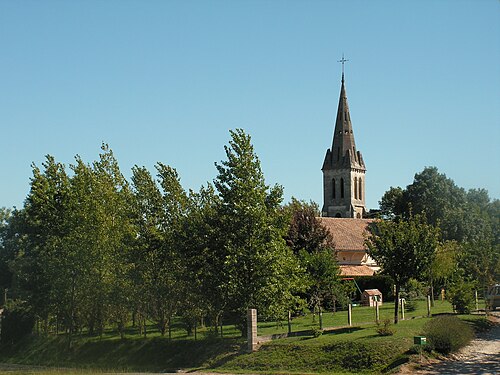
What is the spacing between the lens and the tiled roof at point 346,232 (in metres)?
69.4

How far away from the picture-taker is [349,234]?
7262 cm

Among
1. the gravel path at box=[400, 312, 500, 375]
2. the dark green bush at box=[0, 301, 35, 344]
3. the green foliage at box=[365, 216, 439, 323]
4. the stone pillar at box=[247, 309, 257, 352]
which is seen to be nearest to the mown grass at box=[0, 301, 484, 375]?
the stone pillar at box=[247, 309, 257, 352]

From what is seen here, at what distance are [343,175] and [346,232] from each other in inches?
2093

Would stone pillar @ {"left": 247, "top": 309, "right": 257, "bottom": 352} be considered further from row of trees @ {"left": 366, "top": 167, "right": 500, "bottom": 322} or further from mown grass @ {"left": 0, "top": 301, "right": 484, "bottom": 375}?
row of trees @ {"left": 366, "top": 167, "right": 500, "bottom": 322}

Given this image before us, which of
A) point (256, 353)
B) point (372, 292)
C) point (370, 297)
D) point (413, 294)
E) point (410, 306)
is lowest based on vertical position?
point (256, 353)

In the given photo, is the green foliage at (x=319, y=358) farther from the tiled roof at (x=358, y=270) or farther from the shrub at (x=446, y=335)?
the tiled roof at (x=358, y=270)

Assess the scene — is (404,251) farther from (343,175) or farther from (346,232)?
(343,175)

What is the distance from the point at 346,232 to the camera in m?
73.0

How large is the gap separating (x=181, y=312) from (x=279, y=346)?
958cm

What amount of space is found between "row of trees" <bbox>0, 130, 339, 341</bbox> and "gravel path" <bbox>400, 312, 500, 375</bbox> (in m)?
9.85

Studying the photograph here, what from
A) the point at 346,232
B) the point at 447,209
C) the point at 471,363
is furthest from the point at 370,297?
the point at 447,209

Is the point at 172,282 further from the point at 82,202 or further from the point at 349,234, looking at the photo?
the point at 349,234

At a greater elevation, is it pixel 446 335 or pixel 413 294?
pixel 413 294

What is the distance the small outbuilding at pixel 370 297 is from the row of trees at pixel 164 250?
420 cm
